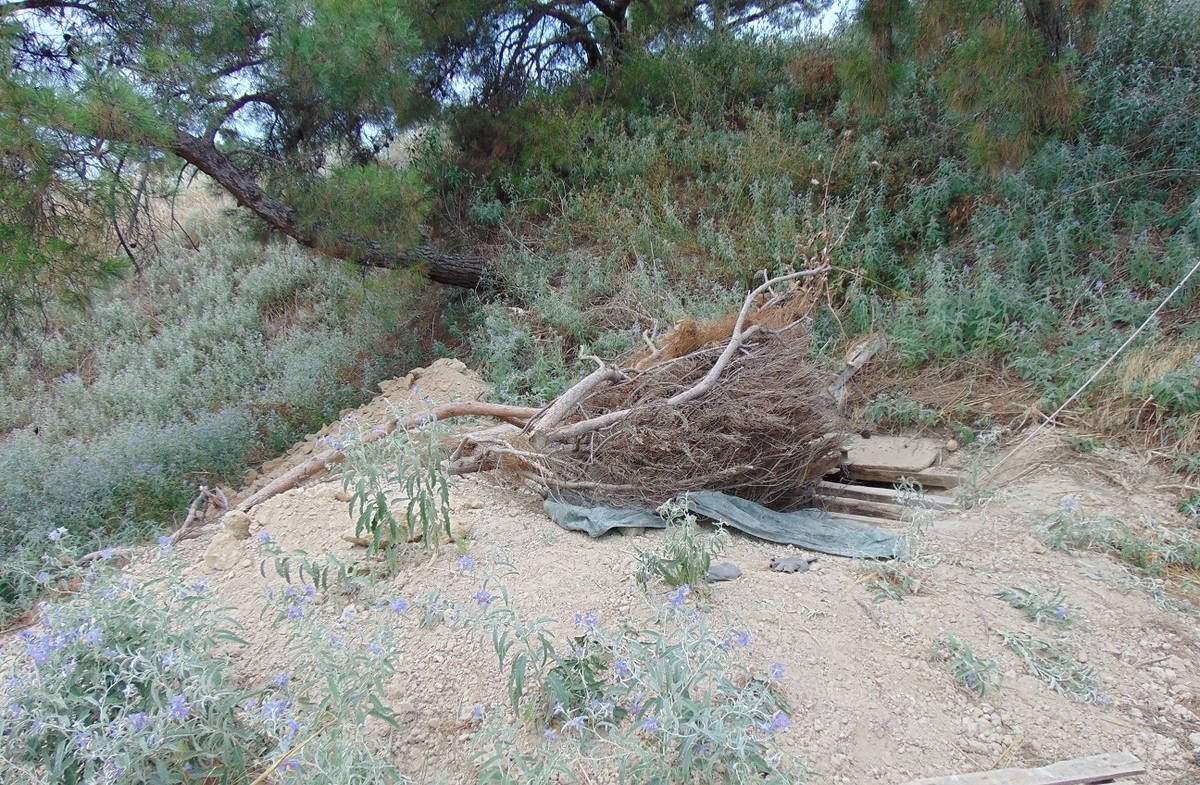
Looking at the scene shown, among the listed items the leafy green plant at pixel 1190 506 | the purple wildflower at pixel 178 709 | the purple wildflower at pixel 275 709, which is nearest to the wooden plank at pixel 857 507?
the leafy green plant at pixel 1190 506

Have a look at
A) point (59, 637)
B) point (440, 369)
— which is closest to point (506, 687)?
point (59, 637)

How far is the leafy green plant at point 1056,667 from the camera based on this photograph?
2.16 metres

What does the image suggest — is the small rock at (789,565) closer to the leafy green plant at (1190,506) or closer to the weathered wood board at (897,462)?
the weathered wood board at (897,462)

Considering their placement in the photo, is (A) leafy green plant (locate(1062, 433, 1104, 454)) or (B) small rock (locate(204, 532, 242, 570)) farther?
(A) leafy green plant (locate(1062, 433, 1104, 454))

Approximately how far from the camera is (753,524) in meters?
3.52

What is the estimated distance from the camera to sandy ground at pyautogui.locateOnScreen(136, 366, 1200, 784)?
1.90 m

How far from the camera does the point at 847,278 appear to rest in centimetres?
658

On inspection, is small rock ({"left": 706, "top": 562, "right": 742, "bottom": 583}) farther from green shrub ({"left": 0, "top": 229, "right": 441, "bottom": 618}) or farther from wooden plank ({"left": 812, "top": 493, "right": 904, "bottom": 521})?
green shrub ({"left": 0, "top": 229, "right": 441, "bottom": 618})

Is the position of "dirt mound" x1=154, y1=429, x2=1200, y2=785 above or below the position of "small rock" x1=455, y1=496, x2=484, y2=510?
below

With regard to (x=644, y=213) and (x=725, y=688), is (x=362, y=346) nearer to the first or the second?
(x=644, y=213)

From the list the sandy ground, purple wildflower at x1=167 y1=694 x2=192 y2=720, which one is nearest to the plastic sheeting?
the sandy ground

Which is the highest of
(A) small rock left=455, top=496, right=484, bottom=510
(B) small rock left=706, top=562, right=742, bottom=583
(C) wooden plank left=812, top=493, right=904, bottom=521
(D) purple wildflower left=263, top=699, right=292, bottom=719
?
(D) purple wildflower left=263, top=699, right=292, bottom=719

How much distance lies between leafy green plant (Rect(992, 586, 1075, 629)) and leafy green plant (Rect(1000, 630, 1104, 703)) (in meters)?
0.14

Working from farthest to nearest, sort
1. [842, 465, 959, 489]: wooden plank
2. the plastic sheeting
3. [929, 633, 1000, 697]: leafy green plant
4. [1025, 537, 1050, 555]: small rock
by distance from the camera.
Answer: [842, 465, 959, 489]: wooden plank < the plastic sheeting < [1025, 537, 1050, 555]: small rock < [929, 633, 1000, 697]: leafy green plant
